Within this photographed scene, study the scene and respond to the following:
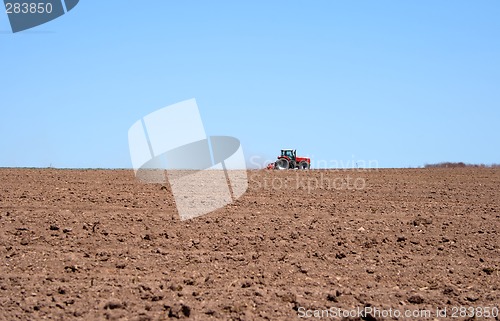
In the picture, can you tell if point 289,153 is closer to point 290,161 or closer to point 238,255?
point 290,161

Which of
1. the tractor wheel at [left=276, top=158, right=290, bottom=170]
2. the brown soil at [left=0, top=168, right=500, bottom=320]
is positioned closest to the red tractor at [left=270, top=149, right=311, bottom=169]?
the tractor wheel at [left=276, top=158, right=290, bottom=170]

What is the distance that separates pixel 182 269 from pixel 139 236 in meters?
1.47

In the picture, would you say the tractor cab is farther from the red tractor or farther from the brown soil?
the brown soil

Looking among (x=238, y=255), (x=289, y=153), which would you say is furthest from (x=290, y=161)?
(x=238, y=255)

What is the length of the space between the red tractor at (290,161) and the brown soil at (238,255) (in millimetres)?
13596

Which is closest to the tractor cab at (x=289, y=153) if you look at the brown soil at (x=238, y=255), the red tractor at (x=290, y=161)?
the red tractor at (x=290, y=161)

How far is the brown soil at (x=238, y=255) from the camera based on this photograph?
690 centimetres

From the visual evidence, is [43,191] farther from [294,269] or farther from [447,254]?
[447,254]

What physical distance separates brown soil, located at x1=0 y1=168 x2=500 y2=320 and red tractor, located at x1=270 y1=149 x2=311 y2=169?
13.6m

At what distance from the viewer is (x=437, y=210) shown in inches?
478

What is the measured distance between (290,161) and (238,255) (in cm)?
1918

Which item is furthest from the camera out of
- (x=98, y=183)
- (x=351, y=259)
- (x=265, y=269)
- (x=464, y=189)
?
(x=464, y=189)

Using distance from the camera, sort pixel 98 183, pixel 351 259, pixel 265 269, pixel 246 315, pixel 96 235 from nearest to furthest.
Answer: pixel 246 315
pixel 265 269
pixel 351 259
pixel 96 235
pixel 98 183

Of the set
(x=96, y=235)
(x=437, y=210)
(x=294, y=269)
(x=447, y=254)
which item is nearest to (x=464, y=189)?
(x=437, y=210)
